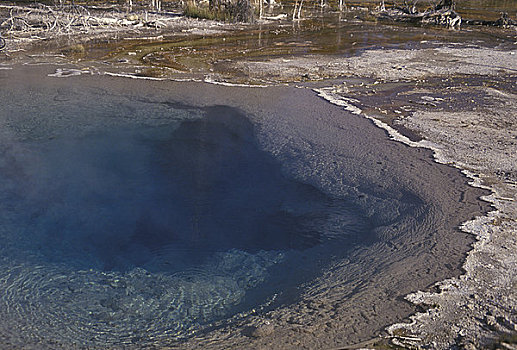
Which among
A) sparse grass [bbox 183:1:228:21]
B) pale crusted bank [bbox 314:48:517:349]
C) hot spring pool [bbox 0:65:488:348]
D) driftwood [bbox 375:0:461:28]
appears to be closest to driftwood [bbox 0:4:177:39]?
sparse grass [bbox 183:1:228:21]

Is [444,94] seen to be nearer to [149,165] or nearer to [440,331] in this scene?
[149,165]

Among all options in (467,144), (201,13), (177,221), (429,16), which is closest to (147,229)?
(177,221)

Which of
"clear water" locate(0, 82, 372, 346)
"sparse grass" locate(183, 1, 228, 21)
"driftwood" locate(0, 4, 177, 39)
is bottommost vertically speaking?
"clear water" locate(0, 82, 372, 346)

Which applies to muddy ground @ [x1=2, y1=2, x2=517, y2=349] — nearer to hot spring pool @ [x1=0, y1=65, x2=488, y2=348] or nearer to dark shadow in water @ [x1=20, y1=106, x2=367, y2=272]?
hot spring pool @ [x1=0, y1=65, x2=488, y2=348]

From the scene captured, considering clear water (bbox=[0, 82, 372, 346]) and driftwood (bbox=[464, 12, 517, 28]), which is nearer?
clear water (bbox=[0, 82, 372, 346])

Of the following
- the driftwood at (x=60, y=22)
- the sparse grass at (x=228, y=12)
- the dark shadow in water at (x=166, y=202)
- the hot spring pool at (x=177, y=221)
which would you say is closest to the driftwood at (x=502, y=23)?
the sparse grass at (x=228, y=12)
